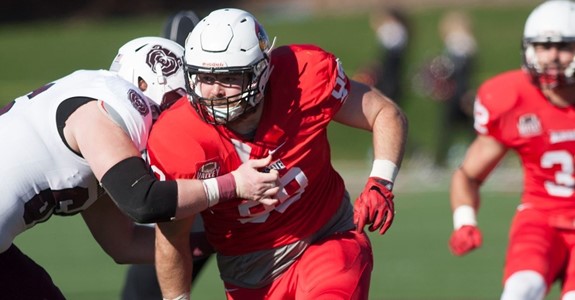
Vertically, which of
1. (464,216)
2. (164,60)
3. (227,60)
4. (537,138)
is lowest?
(464,216)

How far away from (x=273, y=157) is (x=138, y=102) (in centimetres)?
58

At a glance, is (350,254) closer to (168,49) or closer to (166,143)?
(166,143)

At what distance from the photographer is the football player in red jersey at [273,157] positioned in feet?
14.9

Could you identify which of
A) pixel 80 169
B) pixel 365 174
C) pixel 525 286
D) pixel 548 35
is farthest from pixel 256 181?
pixel 365 174

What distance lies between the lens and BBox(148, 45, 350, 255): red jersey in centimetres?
452

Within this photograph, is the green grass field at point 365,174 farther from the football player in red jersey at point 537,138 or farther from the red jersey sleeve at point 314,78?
the red jersey sleeve at point 314,78

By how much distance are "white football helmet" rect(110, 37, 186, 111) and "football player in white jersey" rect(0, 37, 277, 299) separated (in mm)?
216

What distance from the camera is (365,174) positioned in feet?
48.4

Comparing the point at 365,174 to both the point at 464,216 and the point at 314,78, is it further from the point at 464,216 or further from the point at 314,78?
the point at 314,78

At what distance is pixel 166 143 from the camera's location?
4504 millimetres

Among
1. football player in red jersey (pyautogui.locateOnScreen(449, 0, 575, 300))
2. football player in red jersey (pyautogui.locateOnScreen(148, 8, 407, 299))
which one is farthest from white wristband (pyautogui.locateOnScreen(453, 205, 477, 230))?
football player in red jersey (pyautogui.locateOnScreen(148, 8, 407, 299))

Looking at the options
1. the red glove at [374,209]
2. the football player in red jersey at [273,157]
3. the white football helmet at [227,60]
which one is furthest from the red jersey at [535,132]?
the white football helmet at [227,60]

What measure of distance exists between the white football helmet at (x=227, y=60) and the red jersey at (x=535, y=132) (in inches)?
60.9

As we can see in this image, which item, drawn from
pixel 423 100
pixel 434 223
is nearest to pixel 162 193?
pixel 434 223
